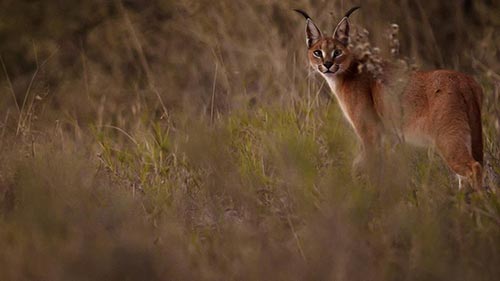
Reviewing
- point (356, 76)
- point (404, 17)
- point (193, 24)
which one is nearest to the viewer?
point (356, 76)

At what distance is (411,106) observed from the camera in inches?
224

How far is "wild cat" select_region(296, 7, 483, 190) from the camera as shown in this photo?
529cm

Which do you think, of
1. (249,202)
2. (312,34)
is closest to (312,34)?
(312,34)

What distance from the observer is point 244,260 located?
3.92 metres

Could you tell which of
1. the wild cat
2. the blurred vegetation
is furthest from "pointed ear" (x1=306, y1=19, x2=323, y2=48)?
the blurred vegetation

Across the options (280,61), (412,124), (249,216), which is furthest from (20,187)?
(280,61)

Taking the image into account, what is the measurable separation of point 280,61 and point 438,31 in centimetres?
279

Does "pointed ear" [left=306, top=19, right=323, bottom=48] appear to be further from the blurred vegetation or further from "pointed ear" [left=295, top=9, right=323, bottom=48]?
the blurred vegetation

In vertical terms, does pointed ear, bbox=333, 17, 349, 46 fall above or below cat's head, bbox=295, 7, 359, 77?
above

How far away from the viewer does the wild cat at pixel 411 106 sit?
208 inches

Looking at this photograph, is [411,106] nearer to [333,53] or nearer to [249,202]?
[333,53]

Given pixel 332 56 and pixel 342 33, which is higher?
pixel 342 33

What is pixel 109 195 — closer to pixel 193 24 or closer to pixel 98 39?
pixel 193 24

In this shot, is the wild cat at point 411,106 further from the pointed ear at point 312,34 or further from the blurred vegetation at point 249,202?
the blurred vegetation at point 249,202
